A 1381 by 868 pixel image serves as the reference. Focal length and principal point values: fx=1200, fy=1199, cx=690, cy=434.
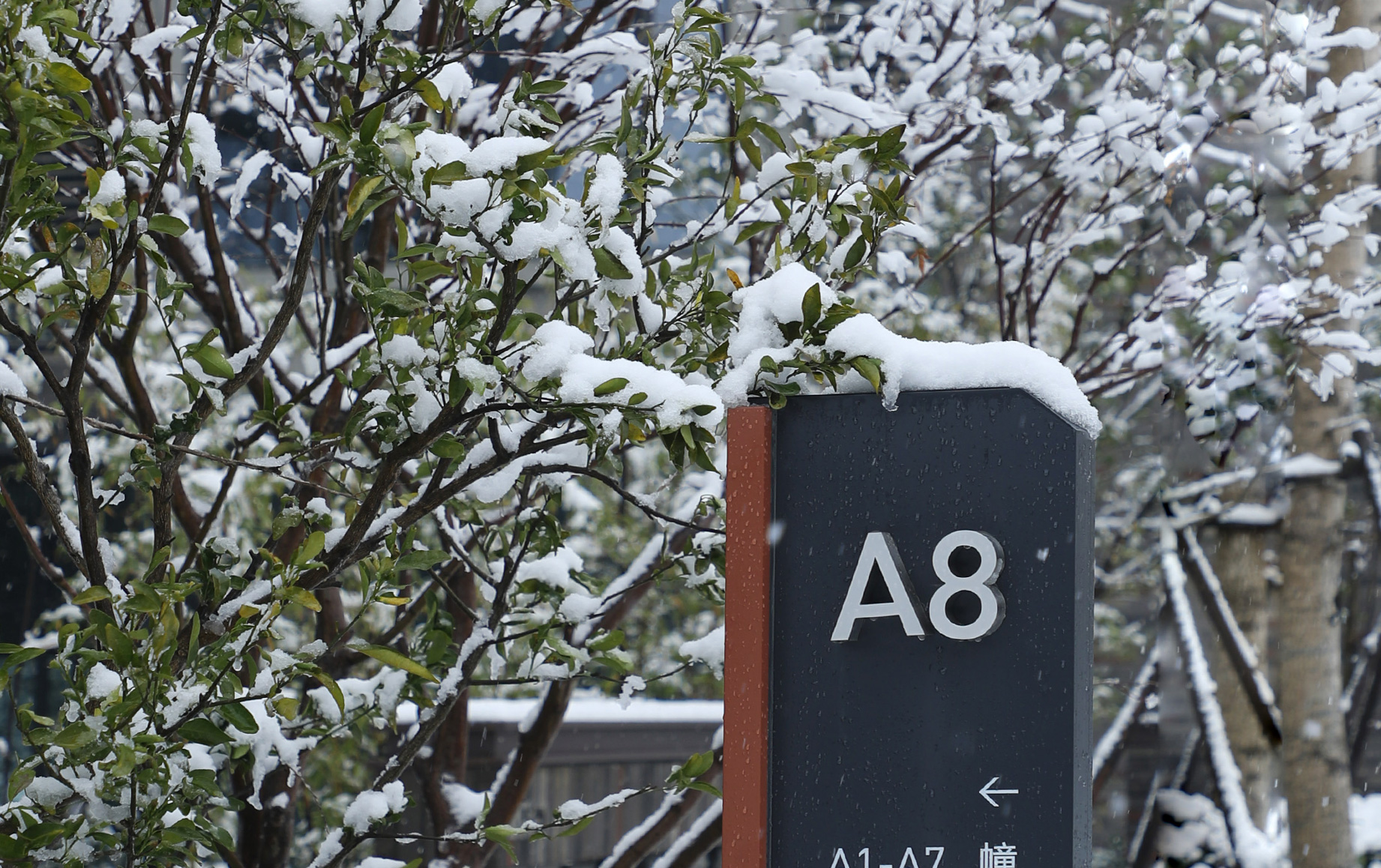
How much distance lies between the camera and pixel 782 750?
1.71 m

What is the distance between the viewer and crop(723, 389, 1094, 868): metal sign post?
1613mm

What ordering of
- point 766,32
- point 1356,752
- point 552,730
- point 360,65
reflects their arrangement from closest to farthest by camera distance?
point 360,65, point 552,730, point 766,32, point 1356,752

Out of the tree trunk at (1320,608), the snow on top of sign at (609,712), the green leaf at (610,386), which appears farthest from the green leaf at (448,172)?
the tree trunk at (1320,608)

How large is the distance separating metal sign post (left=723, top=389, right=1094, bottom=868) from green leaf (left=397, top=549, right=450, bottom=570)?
623 mm

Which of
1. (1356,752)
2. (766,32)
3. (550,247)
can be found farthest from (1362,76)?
(550,247)

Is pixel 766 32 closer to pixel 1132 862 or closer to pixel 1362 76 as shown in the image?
pixel 1362 76

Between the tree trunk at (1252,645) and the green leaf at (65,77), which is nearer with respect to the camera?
the green leaf at (65,77)

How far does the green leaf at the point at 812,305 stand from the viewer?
1774 millimetres

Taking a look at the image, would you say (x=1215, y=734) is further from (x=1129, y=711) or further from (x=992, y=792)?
(x=992, y=792)

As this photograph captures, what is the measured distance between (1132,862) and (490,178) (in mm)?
5366

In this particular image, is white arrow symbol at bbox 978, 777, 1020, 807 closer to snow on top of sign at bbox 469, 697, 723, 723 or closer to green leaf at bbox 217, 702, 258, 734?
green leaf at bbox 217, 702, 258, 734

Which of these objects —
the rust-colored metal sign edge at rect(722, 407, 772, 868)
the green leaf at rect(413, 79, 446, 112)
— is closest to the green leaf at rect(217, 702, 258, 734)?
the rust-colored metal sign edge at rect(722, 407, 772, 868)

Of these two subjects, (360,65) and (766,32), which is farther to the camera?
(766,32)

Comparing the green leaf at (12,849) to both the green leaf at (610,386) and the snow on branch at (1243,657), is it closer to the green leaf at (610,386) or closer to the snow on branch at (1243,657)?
the green leaf at (610,386)
